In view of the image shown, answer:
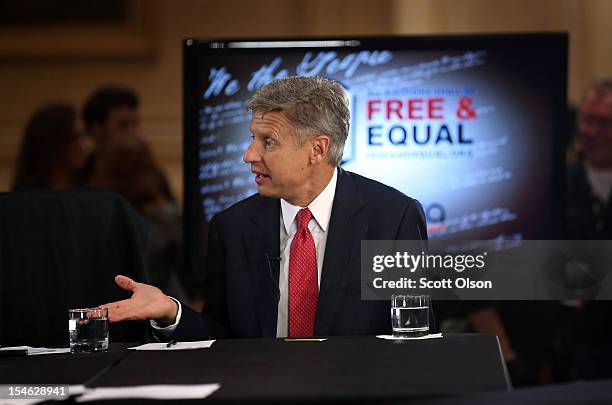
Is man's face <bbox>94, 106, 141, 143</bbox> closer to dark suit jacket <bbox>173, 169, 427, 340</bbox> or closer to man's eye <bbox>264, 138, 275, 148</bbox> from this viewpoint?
dark suit jacket <bbox>173, 169, 427, 340</bbox>

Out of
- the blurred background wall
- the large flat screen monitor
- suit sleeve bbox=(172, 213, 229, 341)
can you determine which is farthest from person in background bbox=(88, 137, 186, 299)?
suit sleeve bbox=(172, 213, 229, 341)

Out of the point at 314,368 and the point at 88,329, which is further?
the point at 88,329

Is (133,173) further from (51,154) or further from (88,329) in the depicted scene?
(88,329)

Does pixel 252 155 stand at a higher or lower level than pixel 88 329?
higher

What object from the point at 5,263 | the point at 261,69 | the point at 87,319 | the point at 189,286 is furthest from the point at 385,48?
the point at 87,319

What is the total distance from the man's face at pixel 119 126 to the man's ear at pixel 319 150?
219cm

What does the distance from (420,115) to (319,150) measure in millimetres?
971

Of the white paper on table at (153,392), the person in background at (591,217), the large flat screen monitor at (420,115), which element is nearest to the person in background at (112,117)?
the large flat screen monitor at (420,115)

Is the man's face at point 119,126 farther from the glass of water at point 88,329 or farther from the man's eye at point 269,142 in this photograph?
the glass of water at point 88,329

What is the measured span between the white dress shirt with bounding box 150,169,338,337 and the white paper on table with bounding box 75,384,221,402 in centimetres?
86

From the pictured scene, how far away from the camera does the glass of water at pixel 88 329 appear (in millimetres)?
2262

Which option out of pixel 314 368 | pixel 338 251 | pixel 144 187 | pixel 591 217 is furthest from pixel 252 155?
pixel 144 187

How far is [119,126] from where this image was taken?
4.80 meters

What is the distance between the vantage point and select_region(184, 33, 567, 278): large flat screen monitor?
3.56m
